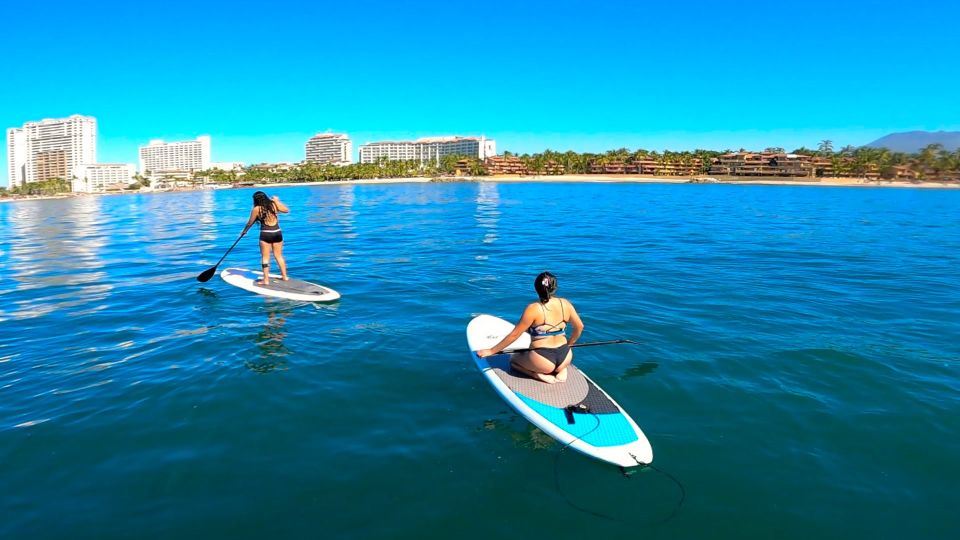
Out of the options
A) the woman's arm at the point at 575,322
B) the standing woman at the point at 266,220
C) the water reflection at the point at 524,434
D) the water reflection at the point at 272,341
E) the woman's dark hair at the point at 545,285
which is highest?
the standing woman at the point at 266,220

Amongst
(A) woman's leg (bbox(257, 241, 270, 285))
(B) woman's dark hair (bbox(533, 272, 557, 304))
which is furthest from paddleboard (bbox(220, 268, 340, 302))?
(B) woman's dark hair (bbox(533, 272, 557, 304))

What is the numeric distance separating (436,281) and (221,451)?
9986 mm

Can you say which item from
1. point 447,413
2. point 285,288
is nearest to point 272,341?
point 285,288

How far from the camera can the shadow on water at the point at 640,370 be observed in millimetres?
8391

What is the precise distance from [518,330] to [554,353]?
1.81 feet

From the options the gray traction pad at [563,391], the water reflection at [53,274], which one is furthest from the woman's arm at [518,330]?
the water reflection at [53,274]

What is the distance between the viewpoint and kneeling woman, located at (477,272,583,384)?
680 centimetres

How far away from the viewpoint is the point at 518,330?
7039 millimetres

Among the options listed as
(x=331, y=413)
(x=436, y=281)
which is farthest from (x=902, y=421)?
(x=436, y=281)

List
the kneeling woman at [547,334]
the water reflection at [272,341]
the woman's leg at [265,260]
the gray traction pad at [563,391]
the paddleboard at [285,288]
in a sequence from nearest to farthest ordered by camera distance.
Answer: the gray traction pad at [563,391] < the kneeling woman at [547,334] < the water reflection at [272,341] < the paddleboard at [285,288] < the woman's leg at [265,260]

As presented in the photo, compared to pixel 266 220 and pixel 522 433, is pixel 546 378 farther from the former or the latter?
pixel 266 220

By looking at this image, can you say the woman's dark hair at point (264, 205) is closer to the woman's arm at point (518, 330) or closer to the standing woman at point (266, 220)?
the standing woman at point (266, 220)

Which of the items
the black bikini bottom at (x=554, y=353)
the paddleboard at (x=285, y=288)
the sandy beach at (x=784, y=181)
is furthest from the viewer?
the sandy beach at (x=784, y=181)

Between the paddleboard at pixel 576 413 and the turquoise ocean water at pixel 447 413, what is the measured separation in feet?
0.81
